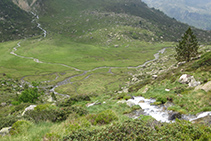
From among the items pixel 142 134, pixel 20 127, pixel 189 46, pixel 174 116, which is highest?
pixel 189 46

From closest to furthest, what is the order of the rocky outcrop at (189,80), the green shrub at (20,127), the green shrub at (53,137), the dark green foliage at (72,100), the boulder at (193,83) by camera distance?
the green shrub at (53,137)
the green shrub at (20,127)
the boulder at (193,83)
the rocky outcrop at (189,80)
the dark green foliage at (72,100)

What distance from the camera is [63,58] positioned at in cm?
16150

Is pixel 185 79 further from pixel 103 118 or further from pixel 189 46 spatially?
pixel 189 46

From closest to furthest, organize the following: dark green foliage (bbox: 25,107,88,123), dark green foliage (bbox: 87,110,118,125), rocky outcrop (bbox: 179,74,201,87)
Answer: dark green foliage (bbox: 87,110,118,125)
dark green foliage (bbox: 25,107,88,123)
rocky outcrop (bbox: 179,74,201,87)

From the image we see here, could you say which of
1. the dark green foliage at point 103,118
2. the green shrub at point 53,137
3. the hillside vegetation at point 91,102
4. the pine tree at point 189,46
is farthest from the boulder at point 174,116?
the pine tree at point 189,46

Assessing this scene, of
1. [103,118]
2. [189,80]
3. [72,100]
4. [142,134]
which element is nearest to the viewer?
[142,134]

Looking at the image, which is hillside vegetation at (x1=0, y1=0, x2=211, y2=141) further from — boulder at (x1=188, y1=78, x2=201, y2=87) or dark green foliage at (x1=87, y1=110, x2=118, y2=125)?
boulder at (x1=188, y1=78, x2=201, y2=87)

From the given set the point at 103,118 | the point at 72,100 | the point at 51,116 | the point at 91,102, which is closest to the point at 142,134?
the point at 103,118

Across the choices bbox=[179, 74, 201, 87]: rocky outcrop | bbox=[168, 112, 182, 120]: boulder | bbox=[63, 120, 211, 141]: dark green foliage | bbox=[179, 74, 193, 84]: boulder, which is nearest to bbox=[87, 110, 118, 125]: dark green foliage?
bbox=[63, 120, 211, 141]: dark green foliage

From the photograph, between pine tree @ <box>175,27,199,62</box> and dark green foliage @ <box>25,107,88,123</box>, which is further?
pine tree @ <box>175,27,199,62</box>

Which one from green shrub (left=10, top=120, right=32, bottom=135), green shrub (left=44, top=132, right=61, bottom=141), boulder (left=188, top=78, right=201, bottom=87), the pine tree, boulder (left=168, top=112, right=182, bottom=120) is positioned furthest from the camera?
the pine tree

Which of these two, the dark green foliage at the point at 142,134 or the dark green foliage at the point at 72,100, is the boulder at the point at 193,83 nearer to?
the dark green foliage at the point at 142,134

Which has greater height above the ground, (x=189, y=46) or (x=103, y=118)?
(x=189, y=46)

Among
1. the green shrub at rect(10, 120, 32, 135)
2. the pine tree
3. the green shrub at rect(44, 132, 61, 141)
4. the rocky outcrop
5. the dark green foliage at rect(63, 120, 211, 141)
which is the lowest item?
the green shrub at rect(10, 120, 32, 135)
